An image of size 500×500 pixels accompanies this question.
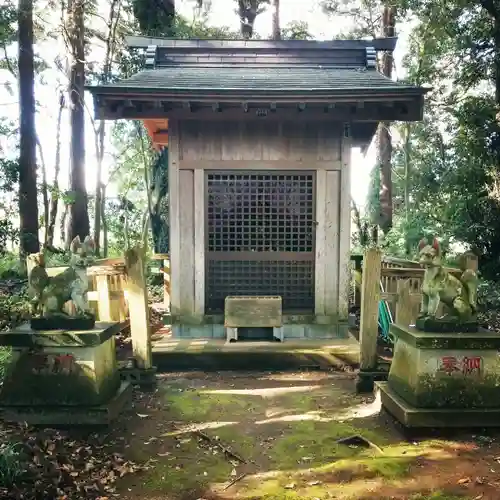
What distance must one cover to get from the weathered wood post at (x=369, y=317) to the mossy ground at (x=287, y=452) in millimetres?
323

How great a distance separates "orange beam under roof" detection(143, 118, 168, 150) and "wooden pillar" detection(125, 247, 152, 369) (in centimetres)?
328

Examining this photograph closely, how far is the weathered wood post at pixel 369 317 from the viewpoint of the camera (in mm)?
5828

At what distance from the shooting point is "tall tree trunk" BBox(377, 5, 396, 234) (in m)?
18.8

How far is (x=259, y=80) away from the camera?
7.86m

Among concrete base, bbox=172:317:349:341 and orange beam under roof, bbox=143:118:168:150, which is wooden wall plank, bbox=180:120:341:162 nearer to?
orange beam under roof, bbox=143:118:168:150

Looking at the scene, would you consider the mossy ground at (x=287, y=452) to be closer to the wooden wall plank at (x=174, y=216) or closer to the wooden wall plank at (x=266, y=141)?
the wooden wall plank at (x=174, y=216)

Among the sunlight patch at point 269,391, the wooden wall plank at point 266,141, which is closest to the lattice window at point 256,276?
the wooden wall plank at point 266,141

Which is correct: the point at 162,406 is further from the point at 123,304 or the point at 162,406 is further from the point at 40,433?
the point at 123,304

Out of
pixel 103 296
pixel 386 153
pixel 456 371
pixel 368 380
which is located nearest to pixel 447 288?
pixel 456 371

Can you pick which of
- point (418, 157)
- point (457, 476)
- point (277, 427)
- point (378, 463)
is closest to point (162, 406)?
point (277, 427)

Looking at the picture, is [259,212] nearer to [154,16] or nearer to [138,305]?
[138,305]

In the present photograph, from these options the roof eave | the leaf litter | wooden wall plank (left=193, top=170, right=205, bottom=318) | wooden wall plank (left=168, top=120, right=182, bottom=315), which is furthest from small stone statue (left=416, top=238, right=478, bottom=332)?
wooden wall plank (left=168, top=120, right=182, bottom=315)

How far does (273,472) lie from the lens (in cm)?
392

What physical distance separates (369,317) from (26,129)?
36.0 feet
